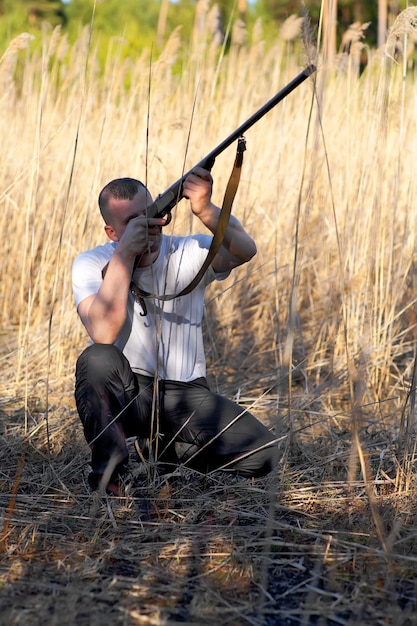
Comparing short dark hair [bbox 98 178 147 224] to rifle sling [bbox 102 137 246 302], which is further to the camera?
short dark hair [bbox 98 178 147 224]

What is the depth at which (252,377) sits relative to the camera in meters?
3.51

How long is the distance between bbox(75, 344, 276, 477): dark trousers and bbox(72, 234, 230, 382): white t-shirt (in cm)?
6

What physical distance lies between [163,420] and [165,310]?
0.33 metres

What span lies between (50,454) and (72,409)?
48cm

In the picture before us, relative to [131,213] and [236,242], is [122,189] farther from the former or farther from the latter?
[236,242]

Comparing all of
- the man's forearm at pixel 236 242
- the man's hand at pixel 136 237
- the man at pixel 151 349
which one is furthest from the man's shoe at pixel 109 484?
the man's forearm at pixel 236 242

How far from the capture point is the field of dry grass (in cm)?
167

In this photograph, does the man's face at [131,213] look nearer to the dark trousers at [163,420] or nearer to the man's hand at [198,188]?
the man's hand at [198,188]

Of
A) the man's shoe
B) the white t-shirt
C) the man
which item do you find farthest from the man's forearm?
the man's shoe

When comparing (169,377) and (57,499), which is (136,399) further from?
(57,499)

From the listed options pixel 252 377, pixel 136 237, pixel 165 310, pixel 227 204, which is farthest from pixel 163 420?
pixel 252 377

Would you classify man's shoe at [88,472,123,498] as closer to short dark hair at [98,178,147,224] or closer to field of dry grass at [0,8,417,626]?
field of dry grass at [0,8,417,626]

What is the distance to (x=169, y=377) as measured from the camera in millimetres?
2367

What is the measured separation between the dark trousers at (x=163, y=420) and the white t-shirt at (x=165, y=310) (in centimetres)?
6
